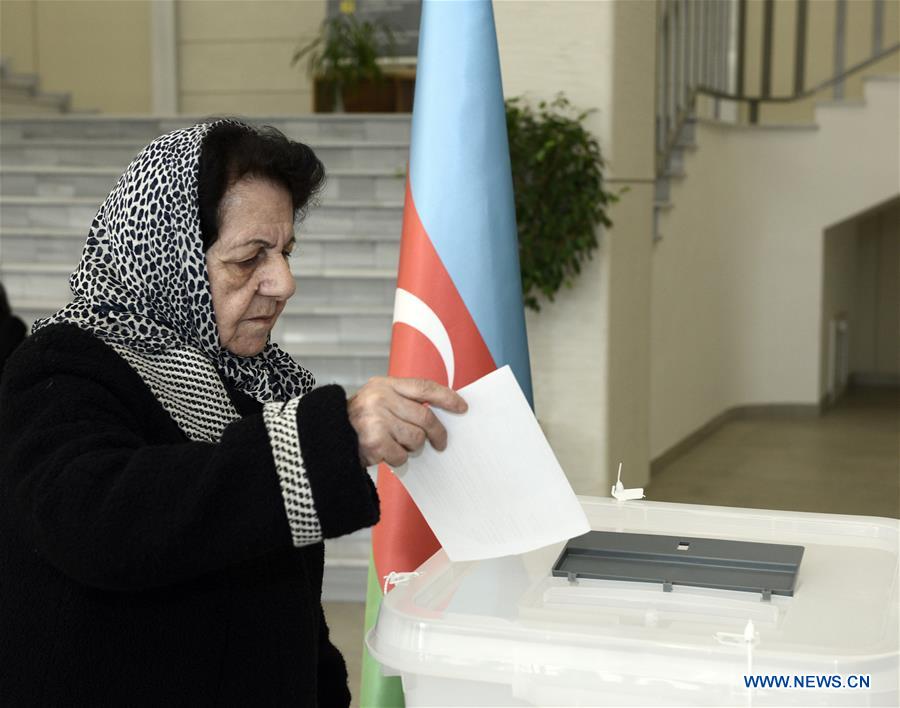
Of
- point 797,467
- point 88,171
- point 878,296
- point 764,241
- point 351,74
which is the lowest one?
point 797,467

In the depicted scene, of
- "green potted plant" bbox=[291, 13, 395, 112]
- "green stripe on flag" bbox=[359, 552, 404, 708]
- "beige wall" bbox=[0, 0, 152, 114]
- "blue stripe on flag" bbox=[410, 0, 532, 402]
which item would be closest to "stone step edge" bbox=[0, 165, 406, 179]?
"green potted plant" bbox=[291, 13, 395, 112]

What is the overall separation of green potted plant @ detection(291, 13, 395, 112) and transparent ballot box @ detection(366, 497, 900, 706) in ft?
20.9

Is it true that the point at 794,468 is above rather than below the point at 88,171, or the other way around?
below

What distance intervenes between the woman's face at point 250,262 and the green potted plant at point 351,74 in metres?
6.09

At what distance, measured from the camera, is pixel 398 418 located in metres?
1.04

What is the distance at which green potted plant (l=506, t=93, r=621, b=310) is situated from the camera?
434 cm

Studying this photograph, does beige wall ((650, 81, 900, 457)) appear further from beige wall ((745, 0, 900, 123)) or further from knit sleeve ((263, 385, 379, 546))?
knit sleeve ((263, 385, 379, 546))

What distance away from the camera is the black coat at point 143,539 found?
0.99 metres

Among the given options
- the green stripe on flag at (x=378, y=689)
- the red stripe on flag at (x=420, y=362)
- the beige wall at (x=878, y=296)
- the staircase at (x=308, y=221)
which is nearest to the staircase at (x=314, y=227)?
the staircase at (x=308, y=221)

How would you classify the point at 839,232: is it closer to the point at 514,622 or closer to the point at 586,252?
the point at 586,252

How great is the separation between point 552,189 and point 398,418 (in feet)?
11.3

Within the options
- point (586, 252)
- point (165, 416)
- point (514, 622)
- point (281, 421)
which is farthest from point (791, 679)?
point (586, 252)

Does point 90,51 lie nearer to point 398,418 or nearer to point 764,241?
point 764,241

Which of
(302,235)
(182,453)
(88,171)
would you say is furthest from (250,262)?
(88,171)
